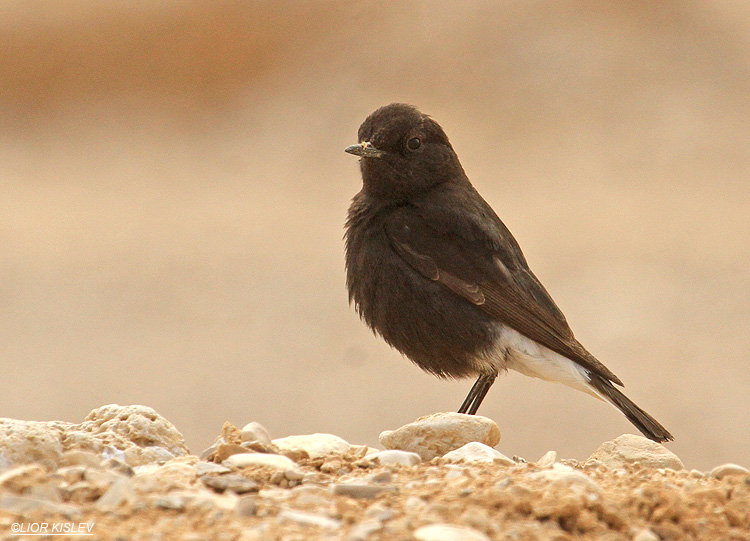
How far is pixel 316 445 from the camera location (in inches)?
170

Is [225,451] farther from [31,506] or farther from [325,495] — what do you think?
[31,506]

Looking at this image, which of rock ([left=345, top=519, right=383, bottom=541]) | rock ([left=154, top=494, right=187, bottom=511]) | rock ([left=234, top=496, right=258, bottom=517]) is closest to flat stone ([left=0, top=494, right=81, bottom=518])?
rock ([left=154, top=494, right=187, bottom=511])

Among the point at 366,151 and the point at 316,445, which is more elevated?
the point at 366,151

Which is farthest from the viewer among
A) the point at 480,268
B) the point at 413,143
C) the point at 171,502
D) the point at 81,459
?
the point at 413,143

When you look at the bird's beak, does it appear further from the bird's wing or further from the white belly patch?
the white belly patch

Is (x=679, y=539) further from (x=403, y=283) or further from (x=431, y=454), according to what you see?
(x=403, y=283)

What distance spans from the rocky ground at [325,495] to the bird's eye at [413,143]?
9.06 ft

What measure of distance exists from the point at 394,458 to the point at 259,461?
684 mm

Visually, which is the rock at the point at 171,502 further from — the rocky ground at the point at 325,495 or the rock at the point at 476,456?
the rock at the point at 476,456

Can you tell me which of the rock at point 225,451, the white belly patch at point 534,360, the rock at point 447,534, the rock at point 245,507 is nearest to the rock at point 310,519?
the rock at point 245,507

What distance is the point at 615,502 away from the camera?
9.93 ft

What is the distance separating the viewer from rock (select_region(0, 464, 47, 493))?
2904 millimetres

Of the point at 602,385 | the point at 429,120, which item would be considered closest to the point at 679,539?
the point at 602,385

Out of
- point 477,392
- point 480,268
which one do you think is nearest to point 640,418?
point 477,392
